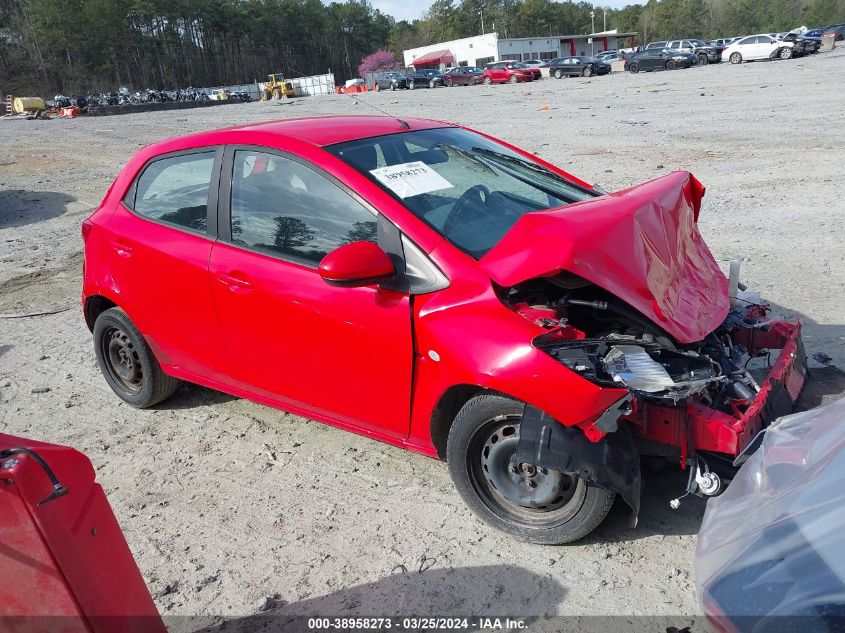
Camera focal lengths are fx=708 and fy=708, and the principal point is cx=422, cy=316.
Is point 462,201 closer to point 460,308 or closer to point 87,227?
point 460,308

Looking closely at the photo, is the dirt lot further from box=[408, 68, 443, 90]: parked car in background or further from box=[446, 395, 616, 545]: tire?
box=[408, 68, 443, 90]: parked car in background

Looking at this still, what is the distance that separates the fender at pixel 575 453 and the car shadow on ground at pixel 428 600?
483 mm

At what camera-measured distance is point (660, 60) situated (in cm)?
3978

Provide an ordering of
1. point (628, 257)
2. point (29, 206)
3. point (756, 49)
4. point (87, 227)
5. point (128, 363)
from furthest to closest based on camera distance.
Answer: point (756, 49), point (29, 206), point (128, 363), point (87, 227), point (628, 257)

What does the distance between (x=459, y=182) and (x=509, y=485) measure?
1555 millimetres

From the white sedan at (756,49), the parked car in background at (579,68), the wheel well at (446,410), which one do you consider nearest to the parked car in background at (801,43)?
the white sedan at (756,49)

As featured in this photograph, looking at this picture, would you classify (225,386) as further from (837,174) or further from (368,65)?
(368,65)

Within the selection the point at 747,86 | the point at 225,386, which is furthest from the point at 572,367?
the point at 747,86

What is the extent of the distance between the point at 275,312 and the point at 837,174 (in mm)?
8725

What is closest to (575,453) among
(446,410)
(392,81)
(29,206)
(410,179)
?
(446,410)

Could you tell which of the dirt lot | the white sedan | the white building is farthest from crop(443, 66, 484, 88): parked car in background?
the white building

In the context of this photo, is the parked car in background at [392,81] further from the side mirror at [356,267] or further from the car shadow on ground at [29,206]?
the side mirror at [356,267]

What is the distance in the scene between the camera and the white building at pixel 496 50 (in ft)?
297

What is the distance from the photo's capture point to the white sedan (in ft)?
120
